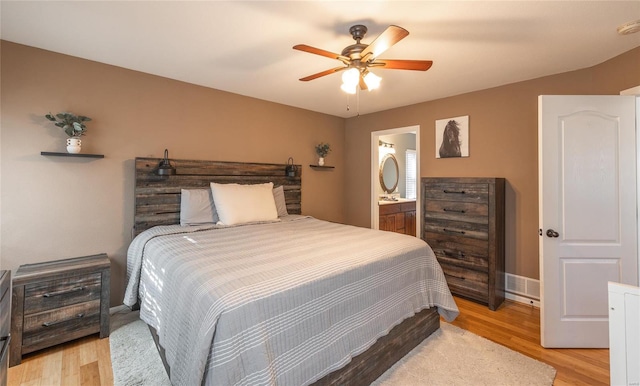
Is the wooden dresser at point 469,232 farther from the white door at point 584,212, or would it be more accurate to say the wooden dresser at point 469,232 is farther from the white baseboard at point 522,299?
the white door at point 584,212

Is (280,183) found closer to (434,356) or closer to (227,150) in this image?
(227,150)

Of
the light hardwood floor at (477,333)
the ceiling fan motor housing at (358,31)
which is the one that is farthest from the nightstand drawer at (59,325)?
the ceiling fan motor housing at (358,31)

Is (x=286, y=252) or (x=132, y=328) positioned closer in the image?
(x=286, y=252)

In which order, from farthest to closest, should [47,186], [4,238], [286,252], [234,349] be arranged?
[47,186]
[4,238]
[286,252]
[234,349]

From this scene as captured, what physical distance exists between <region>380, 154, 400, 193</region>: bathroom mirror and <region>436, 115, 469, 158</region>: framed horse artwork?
65.9 inches

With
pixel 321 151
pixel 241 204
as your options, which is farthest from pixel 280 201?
pixel 321 151

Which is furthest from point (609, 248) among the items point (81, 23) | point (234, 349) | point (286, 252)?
point (81, 23)

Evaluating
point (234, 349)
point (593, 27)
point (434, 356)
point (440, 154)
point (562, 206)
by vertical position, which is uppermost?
point (593, 27)

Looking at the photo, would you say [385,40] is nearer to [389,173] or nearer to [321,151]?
[321,151]

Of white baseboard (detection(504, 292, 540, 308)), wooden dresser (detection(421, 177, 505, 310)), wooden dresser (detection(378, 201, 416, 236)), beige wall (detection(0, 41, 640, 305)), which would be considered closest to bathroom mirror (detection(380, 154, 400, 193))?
wooden dresser (detection(378, 201, 416, 236))

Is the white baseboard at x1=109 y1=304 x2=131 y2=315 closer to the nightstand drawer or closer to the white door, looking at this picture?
the nightstand drawer

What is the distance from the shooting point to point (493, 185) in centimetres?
281

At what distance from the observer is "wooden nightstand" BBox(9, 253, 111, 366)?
→ 1908 millimetres

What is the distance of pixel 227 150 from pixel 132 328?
2.07 m
